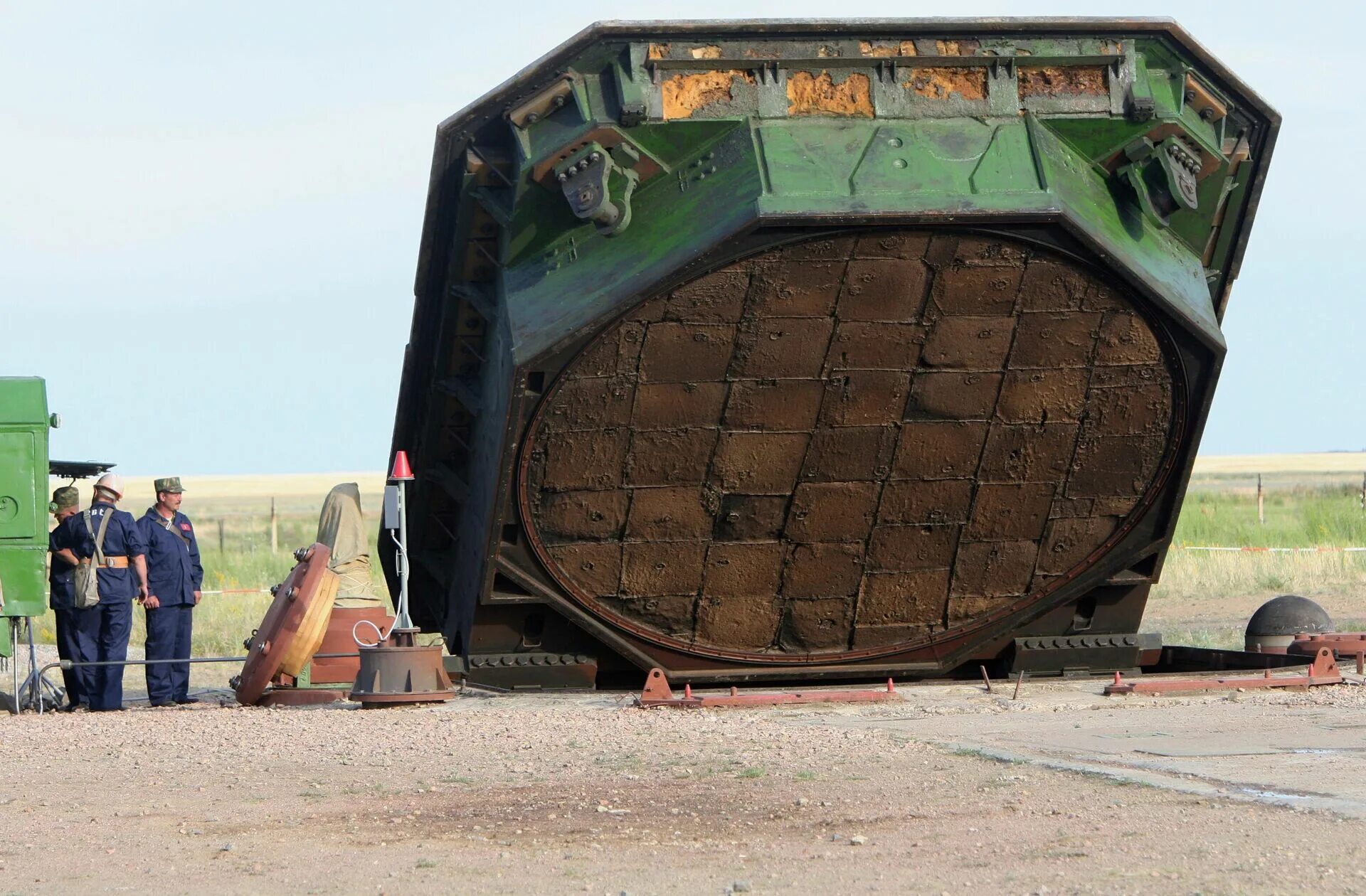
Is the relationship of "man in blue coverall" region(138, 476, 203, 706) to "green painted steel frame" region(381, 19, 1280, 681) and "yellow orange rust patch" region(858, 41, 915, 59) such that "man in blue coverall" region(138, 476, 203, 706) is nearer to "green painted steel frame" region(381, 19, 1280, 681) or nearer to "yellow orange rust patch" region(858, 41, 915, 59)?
"green painted steel frame" region(381, 19, 1280, 681)

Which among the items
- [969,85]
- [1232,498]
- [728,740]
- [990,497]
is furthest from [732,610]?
[1232,498]

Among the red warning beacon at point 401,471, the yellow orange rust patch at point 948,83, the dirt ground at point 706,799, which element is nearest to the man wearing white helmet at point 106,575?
the dirt ground at point 706,799

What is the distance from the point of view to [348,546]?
44.5 ft

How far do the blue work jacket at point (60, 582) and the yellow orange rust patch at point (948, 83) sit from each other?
6114 millimetres

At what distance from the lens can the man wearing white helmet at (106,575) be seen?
12.6 metres

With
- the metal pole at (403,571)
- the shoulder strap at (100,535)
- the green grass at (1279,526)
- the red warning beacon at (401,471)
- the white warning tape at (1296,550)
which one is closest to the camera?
the metal pole at (403,571)

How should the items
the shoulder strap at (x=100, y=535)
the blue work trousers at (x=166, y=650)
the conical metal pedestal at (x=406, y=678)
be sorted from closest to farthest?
the conical metal pedestal at (x=406, y=678)
the shoulder strap at (x=100, y=535)
the blue work trousers at (x=166, y=650)

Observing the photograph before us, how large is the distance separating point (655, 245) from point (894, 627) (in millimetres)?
3577

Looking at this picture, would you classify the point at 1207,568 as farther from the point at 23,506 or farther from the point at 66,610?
the point at 23,506

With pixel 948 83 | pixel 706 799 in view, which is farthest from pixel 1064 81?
pixel 706 799

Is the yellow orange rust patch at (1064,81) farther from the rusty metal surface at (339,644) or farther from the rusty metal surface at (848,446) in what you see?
the rusty metal surface at (339,644)

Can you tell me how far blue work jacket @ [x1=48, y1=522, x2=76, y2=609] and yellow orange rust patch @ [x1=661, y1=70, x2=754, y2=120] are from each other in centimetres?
509

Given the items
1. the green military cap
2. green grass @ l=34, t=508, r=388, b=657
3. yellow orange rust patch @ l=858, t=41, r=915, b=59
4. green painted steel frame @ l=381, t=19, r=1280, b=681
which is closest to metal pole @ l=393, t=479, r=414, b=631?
green painted steel frame @ l=381, t=19, r=1280, b=681

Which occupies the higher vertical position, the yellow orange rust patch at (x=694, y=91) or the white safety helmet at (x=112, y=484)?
the yellow orange rust patch at (x=694, y=91)
